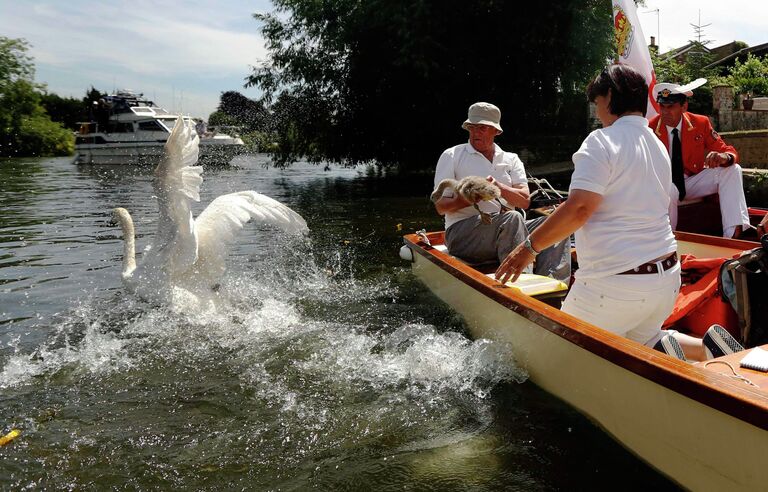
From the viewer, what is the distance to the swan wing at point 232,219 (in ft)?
17.8

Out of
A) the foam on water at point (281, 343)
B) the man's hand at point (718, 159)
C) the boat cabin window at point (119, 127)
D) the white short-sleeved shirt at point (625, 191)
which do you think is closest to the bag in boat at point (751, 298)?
the white short-sleeved shirt at point (625, 191)

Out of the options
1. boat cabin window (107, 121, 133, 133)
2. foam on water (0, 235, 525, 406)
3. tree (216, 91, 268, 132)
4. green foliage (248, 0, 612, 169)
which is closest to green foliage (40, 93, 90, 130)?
boat cabin window (107, 121, 133, 133)

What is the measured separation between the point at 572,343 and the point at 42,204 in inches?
559

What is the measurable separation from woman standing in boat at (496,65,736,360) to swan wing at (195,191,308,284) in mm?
2950

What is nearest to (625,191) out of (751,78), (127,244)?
(127,244)

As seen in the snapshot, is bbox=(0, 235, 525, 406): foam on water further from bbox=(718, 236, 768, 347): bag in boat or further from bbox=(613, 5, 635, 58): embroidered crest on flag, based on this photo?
bbox=(613, 5, 635, 58): embroidered crest on flag

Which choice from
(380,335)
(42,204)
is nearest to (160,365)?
(380,335)

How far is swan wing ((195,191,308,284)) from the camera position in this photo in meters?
5.43

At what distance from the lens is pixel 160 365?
4.50 meters

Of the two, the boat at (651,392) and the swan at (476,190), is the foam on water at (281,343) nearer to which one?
the boat at (651,392)

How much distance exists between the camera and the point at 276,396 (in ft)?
12.9

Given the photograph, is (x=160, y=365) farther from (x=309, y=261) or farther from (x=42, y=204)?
(x=42, y=204)

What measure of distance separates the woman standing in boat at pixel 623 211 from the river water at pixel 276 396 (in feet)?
2.72

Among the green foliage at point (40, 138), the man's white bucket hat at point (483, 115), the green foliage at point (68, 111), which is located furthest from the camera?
the green foliage at point (68, 111)
